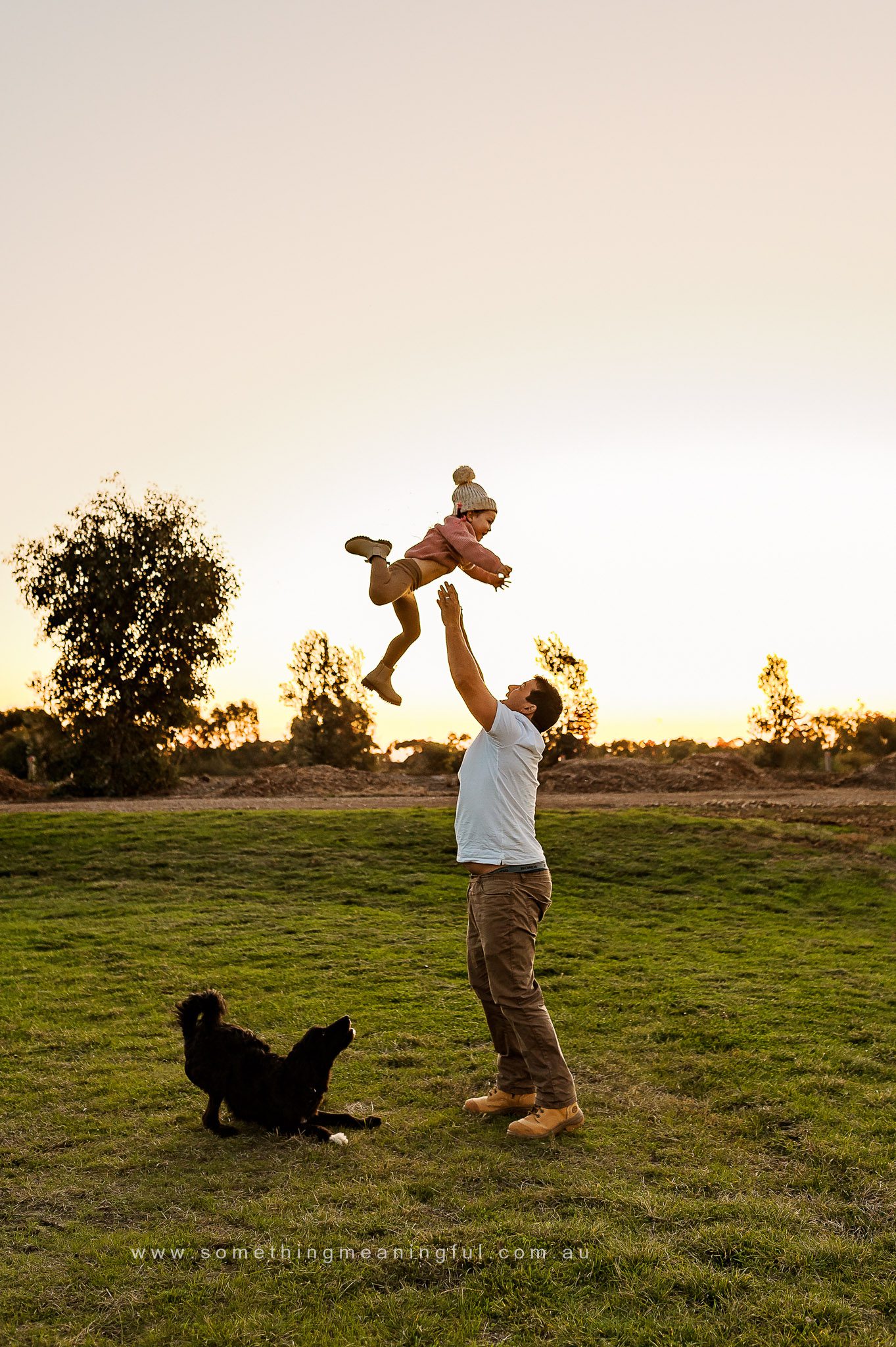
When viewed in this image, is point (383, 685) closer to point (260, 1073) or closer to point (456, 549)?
point (456, 549)

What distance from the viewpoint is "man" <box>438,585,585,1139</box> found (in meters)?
5.19

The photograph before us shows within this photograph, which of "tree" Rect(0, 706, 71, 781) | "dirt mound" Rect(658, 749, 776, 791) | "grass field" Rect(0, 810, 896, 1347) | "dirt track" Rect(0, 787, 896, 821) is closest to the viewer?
"grass field" Rect(0, 810, 896, 1347)

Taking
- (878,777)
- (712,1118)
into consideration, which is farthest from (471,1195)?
(878,777)

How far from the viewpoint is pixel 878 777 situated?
26.9 m

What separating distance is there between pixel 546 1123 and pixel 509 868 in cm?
132

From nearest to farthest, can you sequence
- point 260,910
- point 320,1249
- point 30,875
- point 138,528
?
point 320,1249 → point 260,910 → point 30,875 → point 138,528

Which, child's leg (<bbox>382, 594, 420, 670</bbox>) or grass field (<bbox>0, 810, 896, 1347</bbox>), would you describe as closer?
grass field (<bbox>0, 810, 896, 1347</bbox>)

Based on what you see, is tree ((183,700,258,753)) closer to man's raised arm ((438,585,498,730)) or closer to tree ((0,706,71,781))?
tree ((0,706,71,781))

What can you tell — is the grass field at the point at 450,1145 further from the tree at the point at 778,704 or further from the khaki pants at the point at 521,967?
the tree at the point at 778,704

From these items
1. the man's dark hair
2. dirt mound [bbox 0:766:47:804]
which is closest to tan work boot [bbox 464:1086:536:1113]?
the man's dark hair

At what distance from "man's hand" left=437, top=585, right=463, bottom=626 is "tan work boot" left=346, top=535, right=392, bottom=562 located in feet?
1.18

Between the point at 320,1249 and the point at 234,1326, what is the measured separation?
583 mm

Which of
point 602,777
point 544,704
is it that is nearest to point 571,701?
point 602,777

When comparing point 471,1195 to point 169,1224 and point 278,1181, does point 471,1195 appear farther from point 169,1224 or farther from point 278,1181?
point 169,1224
